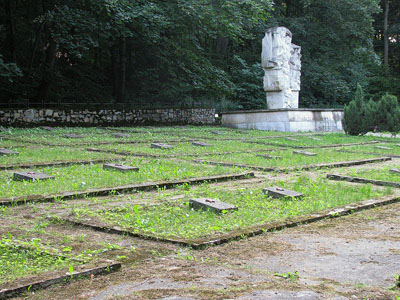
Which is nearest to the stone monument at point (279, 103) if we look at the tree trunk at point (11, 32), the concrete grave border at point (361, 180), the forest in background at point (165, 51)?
the forest in background at point (165, 51)

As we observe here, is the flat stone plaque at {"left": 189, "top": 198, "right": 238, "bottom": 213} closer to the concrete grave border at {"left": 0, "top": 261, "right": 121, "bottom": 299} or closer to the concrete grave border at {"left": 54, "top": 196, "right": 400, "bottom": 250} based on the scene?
the concrete grave border at {"left": 54, "top": 196, "right": 400, "bottom": 250}

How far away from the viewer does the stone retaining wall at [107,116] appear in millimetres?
19031

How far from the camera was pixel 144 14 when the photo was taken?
67.2ft

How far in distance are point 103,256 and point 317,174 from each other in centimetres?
630

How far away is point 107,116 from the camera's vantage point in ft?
72.0

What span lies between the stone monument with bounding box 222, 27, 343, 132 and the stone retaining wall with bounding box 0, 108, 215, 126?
7.94 feet

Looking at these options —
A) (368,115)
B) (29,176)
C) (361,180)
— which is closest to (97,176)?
(29,176)

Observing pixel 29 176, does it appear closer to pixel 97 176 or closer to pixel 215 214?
pixel 97 176

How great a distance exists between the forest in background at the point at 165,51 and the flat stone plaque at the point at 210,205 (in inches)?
534

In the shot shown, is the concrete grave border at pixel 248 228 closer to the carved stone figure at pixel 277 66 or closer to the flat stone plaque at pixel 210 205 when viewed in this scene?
the flat stone plaque at pixel 210 205

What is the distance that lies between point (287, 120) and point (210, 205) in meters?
17.1

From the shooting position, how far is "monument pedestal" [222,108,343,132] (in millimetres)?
22688

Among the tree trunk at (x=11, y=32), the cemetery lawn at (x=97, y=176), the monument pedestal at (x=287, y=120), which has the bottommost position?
the cemetery lawn at (x=97, y=176)

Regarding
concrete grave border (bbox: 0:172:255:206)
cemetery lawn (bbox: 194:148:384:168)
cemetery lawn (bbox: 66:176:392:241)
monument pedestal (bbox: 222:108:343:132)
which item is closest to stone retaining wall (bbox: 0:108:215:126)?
monument pedestal (bbox: 222:108:343:132)
